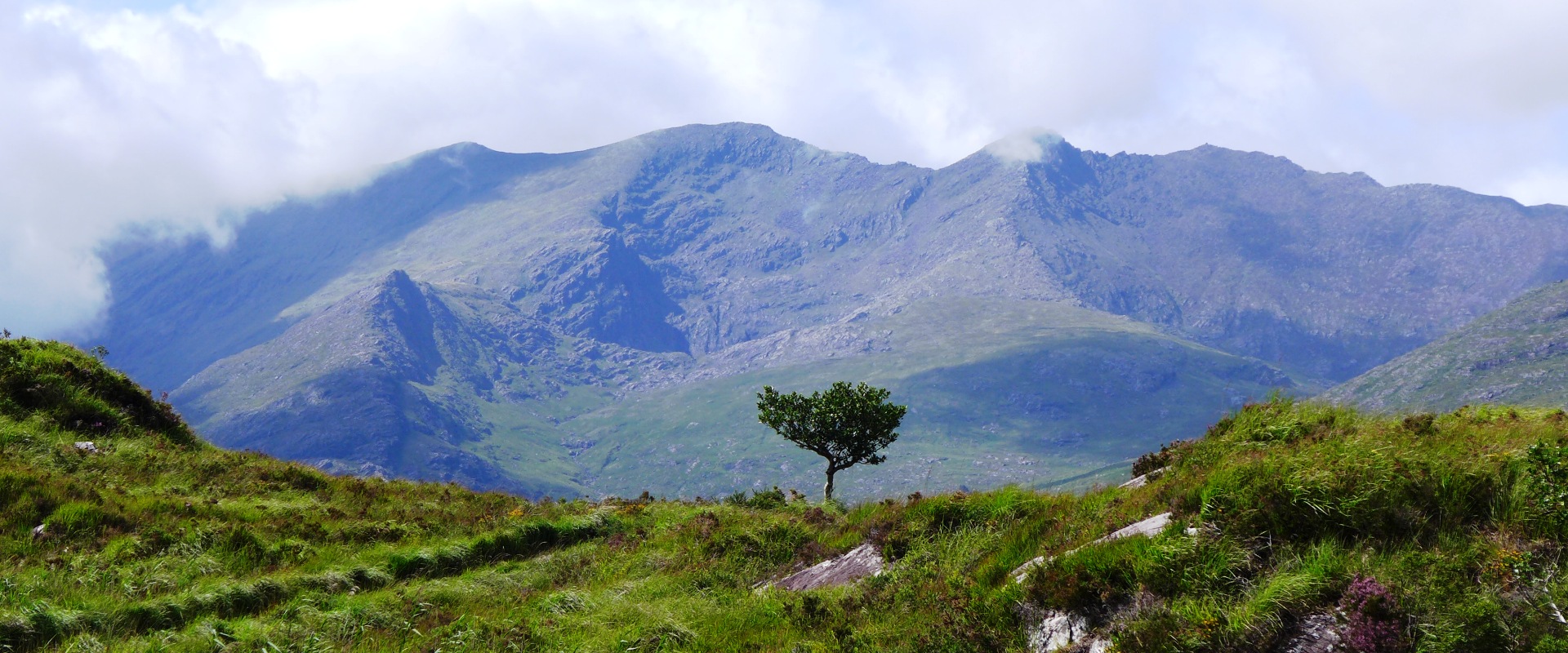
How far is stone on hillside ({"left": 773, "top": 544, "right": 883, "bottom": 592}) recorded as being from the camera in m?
15.2

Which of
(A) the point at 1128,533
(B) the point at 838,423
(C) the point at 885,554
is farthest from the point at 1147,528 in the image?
(B) the point at 838,423

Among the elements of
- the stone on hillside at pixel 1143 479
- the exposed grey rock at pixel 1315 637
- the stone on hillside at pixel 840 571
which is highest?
the stone on hillside at pixel 1143 479

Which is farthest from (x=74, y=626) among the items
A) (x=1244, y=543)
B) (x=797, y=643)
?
(x=1244, y=543)

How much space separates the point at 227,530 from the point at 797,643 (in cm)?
1166

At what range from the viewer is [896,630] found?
38.5 ft

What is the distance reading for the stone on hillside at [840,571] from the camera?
1517 cm

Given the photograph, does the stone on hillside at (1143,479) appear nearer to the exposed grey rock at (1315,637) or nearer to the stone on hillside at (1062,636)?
the stone on hillside at (1062,636)

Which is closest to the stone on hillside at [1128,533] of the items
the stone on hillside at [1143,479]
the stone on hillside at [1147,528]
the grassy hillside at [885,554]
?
the stone on hillside at [1147,528]

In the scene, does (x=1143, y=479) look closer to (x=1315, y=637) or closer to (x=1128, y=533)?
(x=1128, y=533)

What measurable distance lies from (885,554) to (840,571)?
88 centimetres

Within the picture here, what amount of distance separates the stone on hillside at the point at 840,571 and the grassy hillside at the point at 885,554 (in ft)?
1.13

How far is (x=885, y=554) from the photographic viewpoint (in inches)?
610

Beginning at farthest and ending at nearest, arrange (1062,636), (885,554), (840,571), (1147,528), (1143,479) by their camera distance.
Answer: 1. (1143,479)
2. (840,571)
3. (885,554)
4. (1147,528)
5. (1062,636)

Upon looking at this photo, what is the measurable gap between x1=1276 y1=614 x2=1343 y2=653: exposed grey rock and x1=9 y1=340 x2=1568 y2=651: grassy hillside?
0.11m
